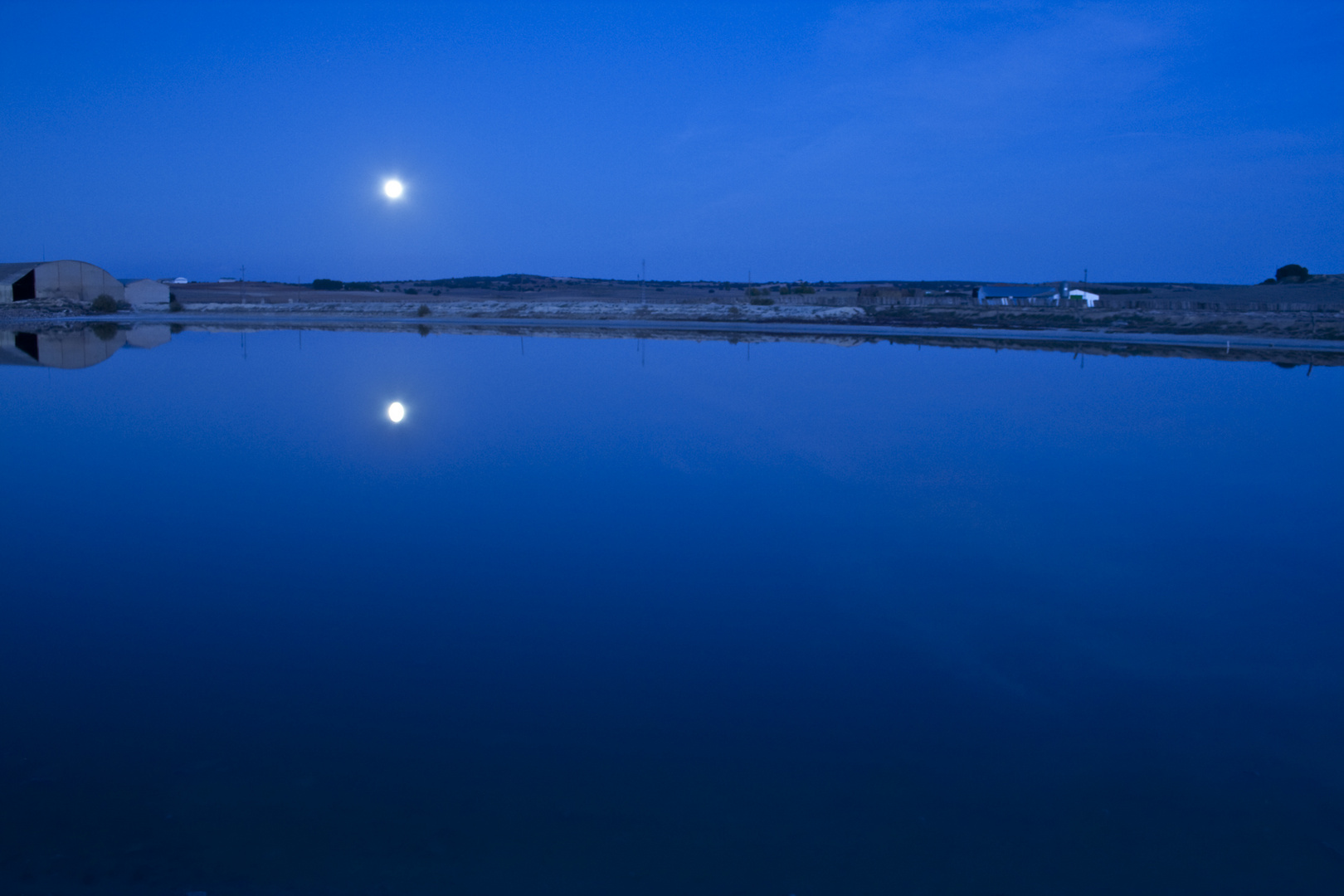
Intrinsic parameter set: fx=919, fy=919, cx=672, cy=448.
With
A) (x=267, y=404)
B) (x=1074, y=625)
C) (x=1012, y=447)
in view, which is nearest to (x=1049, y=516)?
(x=1074, y=625)

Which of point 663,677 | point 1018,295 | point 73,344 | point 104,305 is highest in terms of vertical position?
point 1018,295

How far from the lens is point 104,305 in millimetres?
57688

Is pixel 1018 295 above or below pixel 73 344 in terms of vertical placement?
above

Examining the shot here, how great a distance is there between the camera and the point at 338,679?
465 cm

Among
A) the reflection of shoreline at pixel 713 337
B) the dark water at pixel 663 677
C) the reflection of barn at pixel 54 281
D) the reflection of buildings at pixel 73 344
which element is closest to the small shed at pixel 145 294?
the reflection of barn at pixel 54 281

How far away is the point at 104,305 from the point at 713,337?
42930 millimetres

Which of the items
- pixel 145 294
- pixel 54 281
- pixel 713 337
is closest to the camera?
pixel 713 337

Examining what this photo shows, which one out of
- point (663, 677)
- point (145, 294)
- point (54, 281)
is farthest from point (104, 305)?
point (663, 677)

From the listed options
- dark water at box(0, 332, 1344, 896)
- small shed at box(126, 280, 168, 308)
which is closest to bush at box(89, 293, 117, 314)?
small shed at box(126, 280, 168, 308)

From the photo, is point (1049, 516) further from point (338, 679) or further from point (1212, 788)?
point (338, 679)

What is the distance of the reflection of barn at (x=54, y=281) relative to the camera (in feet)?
172

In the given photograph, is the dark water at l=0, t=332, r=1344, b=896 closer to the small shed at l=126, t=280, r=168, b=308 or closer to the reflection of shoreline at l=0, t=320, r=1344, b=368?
the reflection of shoreline at l=0, t=320, r=1344, b=368

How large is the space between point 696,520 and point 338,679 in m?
3.74

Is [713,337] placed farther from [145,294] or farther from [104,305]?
[145,294]
